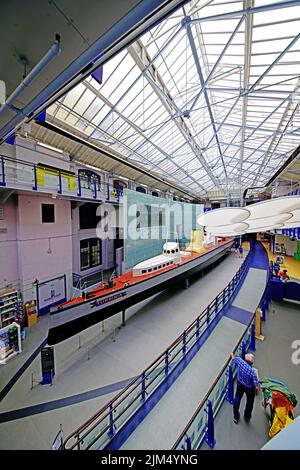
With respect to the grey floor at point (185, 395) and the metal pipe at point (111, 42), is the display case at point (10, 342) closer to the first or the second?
the grey floor at point (185, 395)

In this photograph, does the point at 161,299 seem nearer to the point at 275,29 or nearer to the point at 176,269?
the point at 176,269

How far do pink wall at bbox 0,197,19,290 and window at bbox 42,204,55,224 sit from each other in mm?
992

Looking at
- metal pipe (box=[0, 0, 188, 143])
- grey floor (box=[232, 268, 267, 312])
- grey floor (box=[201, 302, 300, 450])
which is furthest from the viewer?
grey floor (box=[232, 268, 267, 312])

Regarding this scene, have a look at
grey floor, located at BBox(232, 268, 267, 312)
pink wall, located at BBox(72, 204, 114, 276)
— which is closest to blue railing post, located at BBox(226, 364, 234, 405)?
grey floor, located at BBox(232, 268, 267, 312)

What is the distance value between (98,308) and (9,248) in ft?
13.2

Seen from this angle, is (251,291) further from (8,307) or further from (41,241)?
(8,307)

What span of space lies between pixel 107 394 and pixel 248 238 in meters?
28.7

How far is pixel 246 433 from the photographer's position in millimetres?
2758

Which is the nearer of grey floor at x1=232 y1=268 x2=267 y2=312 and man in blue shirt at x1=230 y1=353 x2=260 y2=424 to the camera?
man in blue shirt at x1=230 y1=353 x2=260 y2=424

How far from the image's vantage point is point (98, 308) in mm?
4746

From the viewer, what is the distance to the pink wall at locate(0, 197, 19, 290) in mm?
5948

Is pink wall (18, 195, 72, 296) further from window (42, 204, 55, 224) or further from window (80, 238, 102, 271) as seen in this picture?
window (80, 238, 102, 271)

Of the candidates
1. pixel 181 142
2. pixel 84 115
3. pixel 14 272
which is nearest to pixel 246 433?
pixel 14 272

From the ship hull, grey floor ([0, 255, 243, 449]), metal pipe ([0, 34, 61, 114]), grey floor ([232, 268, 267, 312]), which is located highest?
metal pipe ([0, 34, 61, 114])
